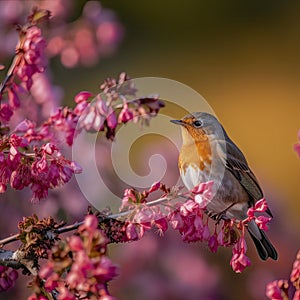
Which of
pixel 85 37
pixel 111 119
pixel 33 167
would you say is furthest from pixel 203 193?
pixel 85 37

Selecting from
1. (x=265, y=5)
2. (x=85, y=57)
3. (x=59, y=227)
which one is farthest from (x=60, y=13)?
(x=265, y=5)

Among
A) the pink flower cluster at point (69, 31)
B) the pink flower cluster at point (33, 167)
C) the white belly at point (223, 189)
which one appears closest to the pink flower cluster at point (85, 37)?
the pink flower cluster at point (69, 31)

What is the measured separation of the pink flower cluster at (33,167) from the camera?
178 centimetres

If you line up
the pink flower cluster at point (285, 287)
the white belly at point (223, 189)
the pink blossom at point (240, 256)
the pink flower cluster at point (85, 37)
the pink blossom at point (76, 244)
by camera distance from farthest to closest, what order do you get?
the pink flower cluster at point (85, 37) < the white belly at point (223, 189) < the pink blossom at point (240, 256) < the pink flower cluster at point (285, 287) < the pink blossom at point (76, 244)

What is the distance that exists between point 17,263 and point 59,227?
13cm

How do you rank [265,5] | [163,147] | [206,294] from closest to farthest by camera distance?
[206,294] → [163,147] → [265,5]

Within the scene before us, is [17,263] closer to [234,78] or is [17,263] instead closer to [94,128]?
[94,128]

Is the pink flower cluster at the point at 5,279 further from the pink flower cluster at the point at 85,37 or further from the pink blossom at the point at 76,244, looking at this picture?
the pink flower cluster at the point at 85,37

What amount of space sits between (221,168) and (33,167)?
1.06 metres

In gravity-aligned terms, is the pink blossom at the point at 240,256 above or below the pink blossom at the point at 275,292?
above

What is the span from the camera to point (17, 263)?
1.75 metres

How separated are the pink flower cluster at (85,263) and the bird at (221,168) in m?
1.17

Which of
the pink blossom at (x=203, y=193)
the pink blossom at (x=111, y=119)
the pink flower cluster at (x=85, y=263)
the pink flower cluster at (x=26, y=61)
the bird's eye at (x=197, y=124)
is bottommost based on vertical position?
the pink flower cluster at (x=85, y=263)

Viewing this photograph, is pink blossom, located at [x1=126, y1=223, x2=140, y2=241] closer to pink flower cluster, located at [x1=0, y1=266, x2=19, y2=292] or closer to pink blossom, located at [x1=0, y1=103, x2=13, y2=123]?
pink flower cluster, located at [x1=0, y1=266, x2=19, y2=292]
